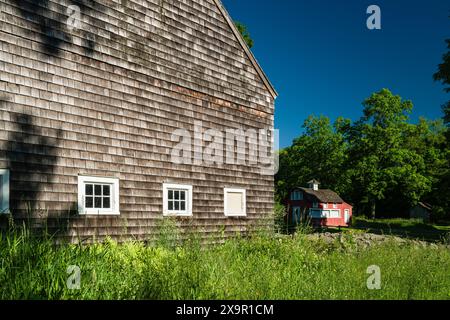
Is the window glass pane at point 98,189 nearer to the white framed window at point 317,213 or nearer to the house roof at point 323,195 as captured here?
the house roof at point 323,195

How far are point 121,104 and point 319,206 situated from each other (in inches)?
1532

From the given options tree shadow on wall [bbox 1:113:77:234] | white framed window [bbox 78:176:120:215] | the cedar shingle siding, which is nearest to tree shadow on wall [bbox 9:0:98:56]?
the cedar shingle siding

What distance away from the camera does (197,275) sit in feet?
19.5

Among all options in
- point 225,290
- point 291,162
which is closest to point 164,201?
point 225,290

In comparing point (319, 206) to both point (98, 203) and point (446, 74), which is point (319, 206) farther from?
point (98, 203)

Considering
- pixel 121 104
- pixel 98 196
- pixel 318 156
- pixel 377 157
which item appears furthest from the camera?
pixel 318 156

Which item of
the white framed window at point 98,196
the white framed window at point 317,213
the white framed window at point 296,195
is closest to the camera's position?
the white framed window at point 98,196

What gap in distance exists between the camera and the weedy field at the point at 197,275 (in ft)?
17.5

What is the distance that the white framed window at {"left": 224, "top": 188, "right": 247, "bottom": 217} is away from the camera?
13.6 m

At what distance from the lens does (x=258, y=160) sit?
1483cm

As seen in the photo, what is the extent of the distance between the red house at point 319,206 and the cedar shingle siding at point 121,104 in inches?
1283

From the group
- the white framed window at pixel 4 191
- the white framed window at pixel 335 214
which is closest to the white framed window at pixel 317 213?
the white framed window at pixel 335 214

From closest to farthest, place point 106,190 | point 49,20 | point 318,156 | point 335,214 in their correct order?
point 49,20 → point 106,190 → point 335,214 → point 318,156

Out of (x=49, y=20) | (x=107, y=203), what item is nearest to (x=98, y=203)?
(x=107, y=203)
